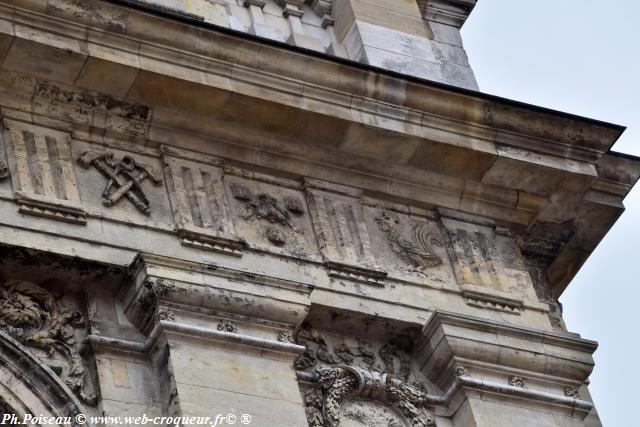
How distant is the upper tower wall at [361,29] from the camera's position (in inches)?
672

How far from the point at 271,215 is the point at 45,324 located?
231cm

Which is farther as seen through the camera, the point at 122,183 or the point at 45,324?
the point at 122,183

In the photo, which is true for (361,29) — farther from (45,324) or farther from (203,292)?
(45,324)

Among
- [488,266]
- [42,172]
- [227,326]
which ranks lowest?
[227,326]

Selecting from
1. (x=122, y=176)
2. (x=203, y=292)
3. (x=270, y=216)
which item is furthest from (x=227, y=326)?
(x=122, y=176)

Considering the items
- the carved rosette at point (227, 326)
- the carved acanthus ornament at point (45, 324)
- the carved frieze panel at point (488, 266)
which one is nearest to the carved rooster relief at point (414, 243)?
the carved frieze panel at point (488, 266)

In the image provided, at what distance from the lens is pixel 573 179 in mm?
16266

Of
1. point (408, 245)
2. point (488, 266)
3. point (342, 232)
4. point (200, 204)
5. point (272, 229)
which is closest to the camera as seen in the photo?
point (200, 204)

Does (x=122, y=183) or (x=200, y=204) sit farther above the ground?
(x=122, y=183)

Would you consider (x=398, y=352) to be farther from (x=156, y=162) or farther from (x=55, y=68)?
(x=55, y=68)

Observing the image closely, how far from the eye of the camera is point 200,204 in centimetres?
1477

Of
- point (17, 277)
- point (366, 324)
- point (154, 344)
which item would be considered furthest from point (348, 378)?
point (17, 277)

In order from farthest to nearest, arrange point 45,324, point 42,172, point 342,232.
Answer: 1. point 342,232
2. point 42,172
3. point 45,324

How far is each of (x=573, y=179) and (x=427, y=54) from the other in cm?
205
